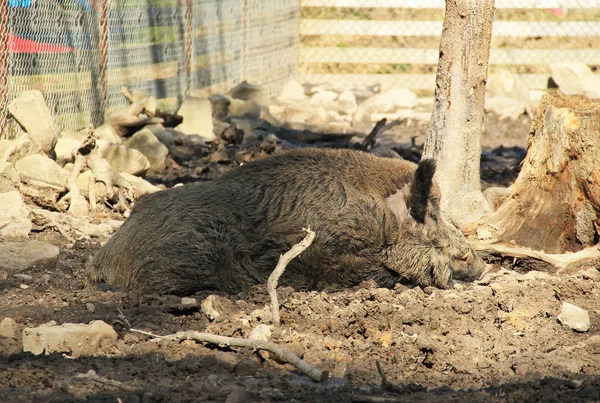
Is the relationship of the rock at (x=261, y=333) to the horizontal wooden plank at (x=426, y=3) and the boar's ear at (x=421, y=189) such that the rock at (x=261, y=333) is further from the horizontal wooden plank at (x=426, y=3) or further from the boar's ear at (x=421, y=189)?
the horizontal wooden plank at (x=426, y=3)

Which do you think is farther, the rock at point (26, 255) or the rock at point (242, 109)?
the rock at point (242, 109)

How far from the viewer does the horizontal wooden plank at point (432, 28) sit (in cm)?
1533

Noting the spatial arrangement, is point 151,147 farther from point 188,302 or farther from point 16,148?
point 188,302

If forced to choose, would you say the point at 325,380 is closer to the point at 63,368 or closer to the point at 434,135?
the point at 63,368

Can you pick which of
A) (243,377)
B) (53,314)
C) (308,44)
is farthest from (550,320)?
(308,44)

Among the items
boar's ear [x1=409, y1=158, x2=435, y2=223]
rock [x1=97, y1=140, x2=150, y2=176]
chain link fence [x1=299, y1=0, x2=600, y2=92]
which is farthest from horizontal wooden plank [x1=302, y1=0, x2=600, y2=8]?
boar's ear [x1=409, y1=158, x2=435, y2=223]

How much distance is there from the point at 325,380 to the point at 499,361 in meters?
0.95

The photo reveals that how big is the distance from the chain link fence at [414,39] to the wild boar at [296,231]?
990 centimetres

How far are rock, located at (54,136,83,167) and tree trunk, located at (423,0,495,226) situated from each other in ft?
11.5

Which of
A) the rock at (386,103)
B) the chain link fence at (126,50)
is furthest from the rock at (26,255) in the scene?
the rock at (386,103)

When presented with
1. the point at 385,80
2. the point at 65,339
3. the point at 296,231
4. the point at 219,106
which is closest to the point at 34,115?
the point at 296,231

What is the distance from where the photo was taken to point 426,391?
346 centimetres

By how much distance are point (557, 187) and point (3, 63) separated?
4803 millimetres

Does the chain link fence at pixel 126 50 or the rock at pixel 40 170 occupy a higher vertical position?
A: the chain link fence at pixel 126 50
